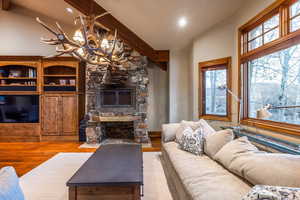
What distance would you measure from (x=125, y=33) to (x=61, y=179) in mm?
3727

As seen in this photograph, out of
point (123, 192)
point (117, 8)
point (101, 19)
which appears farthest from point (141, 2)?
point (123, 192)

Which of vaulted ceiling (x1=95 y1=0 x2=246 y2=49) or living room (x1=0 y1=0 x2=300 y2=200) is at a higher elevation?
vaulted ceiling (x1=95 y1=0 x2=246 y2=49)

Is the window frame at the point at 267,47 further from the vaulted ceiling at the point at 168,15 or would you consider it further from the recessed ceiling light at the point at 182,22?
the recessed ceiling light at the point at 182,22

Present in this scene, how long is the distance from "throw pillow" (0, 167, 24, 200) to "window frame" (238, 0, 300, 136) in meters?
2.73

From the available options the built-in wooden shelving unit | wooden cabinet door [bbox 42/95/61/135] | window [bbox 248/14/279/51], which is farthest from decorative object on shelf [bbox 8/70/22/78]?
window [bbox 248/14/279/51]

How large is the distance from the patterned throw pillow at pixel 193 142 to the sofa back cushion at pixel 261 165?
1.90ft

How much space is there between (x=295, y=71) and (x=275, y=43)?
509 mm

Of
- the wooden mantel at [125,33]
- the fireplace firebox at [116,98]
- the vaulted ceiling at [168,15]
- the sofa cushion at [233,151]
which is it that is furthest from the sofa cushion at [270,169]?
the fireplace firebox at [116,98]

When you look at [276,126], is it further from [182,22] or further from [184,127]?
[182,22]

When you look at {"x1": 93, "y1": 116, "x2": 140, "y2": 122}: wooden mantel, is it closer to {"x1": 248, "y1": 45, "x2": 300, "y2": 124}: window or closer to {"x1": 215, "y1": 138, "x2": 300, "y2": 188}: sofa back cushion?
{"x1": 248, "y1": 45, "x2": 300, "y2": 124}: window

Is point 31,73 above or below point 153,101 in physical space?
above

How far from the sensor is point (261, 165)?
1568mm

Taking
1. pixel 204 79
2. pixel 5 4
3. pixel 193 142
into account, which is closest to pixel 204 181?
pixel 193 142

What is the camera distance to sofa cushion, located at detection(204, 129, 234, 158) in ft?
8.02
